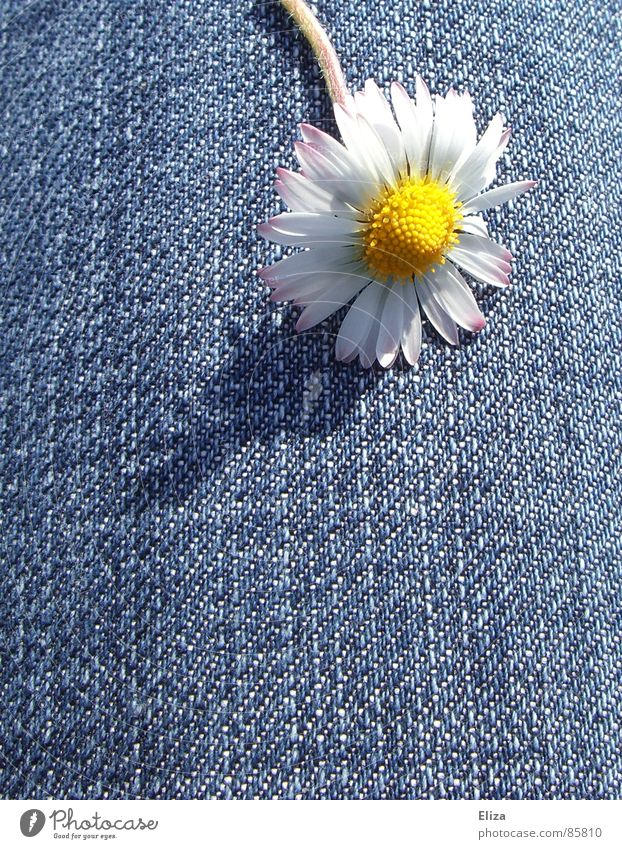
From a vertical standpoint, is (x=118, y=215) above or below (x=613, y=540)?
above

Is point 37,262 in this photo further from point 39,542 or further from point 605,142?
point 605,142
